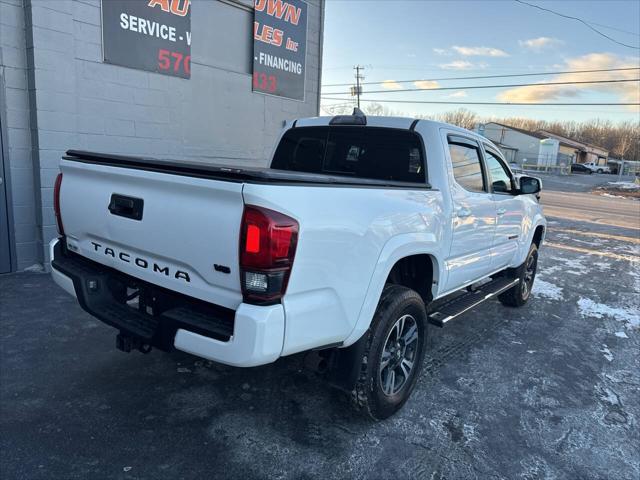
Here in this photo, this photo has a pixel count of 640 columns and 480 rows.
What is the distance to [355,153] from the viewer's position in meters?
4.00

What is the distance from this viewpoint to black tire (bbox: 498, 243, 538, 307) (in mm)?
5778

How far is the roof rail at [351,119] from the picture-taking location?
3915 millimetres

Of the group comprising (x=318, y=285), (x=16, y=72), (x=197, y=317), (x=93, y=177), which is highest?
(x=16, y=72)

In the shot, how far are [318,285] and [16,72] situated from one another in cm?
543

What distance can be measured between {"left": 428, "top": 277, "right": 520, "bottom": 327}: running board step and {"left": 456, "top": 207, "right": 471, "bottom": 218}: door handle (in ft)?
2.69

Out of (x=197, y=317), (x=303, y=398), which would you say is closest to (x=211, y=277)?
(x=197, y=317)

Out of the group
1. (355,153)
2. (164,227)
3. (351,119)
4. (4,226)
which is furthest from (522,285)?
(4,226)

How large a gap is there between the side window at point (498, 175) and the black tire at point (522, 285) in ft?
3.72

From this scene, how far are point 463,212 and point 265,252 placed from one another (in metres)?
2.28

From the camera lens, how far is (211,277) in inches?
91.8

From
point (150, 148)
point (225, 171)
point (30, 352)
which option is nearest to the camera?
point (225, 171)

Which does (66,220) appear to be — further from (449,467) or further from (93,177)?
(449,467)

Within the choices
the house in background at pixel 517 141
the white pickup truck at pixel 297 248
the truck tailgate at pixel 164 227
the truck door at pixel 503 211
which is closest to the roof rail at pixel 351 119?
the white pickup truck at pixel 297 248

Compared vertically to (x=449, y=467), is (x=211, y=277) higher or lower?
higher
